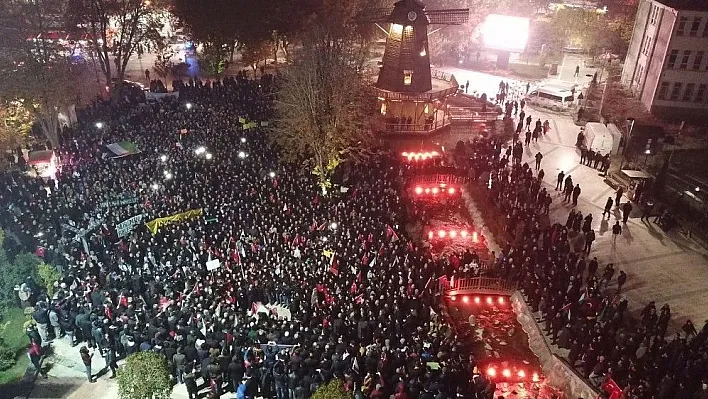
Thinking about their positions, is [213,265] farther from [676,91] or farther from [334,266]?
[676,91]

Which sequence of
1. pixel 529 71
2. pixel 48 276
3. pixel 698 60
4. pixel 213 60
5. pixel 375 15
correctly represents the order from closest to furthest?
pixel 48 276 → pixel 698 60 → pixel 375 15 → pixel 213 60 → pixel 529 71

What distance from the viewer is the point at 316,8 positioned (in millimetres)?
38031

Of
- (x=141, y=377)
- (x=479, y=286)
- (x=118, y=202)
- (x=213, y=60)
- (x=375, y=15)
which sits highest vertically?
(x=375, y=15)

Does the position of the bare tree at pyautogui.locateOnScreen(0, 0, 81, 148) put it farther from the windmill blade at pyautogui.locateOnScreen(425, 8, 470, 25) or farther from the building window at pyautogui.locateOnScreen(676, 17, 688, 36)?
the building window at pyautogui.locateOnScreen(676, 17, 688, 36)

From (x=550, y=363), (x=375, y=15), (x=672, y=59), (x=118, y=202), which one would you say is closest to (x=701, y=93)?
(x=672, y=59)

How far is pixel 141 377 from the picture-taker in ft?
38.1

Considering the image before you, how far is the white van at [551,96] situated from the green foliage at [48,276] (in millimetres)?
33418

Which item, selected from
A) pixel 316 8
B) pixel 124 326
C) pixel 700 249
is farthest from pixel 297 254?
pixel 316 8

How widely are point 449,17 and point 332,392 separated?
103 ft

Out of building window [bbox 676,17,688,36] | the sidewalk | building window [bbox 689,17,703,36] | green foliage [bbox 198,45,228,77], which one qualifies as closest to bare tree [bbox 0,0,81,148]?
green foliage [bbox 198,45,228,77]

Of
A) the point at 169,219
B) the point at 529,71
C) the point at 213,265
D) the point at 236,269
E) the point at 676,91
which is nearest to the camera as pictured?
the point at 213,265

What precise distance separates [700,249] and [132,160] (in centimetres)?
2454

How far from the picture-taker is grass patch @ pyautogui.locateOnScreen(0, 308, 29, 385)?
14.9 metres

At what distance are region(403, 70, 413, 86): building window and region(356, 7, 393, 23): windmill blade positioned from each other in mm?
3566
